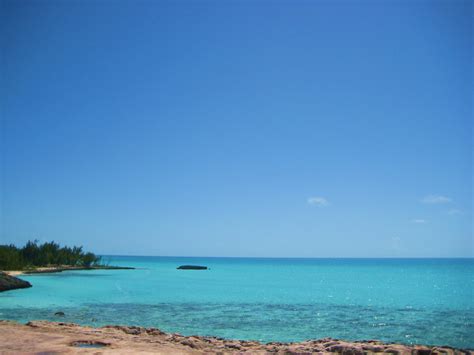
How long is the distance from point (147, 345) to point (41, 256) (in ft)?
260

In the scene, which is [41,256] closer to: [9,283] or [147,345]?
[9,283]

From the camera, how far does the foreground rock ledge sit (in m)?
14.3

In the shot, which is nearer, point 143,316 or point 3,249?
point 143,316

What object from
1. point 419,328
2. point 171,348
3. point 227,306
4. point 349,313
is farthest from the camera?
point 227,306

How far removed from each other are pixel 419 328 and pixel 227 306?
1432 centimetres

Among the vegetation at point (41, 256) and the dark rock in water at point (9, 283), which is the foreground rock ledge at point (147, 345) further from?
the vegetation at point (41, 256)

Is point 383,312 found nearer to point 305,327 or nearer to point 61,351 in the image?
point 305,327

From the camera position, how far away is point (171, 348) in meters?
15.2

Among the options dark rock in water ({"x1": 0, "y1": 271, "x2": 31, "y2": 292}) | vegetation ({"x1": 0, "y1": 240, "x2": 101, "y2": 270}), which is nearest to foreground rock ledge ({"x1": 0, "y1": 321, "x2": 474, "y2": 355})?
dark rock in water ({"x1": 0, "y1": 271, "x2": 31, "y2": 292})

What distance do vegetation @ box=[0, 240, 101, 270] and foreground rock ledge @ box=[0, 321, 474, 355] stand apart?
181ft

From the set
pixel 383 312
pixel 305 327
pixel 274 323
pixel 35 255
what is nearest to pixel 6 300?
pixel 274 323

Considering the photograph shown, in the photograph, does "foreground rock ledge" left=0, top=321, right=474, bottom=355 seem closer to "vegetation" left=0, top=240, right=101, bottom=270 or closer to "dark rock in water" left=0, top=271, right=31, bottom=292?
"dark rock in water" left=0, top=271, right=31, bottom=292

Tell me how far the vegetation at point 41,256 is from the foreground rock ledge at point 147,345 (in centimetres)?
5511

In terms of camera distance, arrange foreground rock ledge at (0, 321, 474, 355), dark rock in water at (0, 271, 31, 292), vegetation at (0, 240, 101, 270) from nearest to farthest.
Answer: foreground rock ledge at (0, 321, 474, 355) → dark rock in water at (0, 271, 31, 292) → vegetation at (0, 240, 101, 270)
